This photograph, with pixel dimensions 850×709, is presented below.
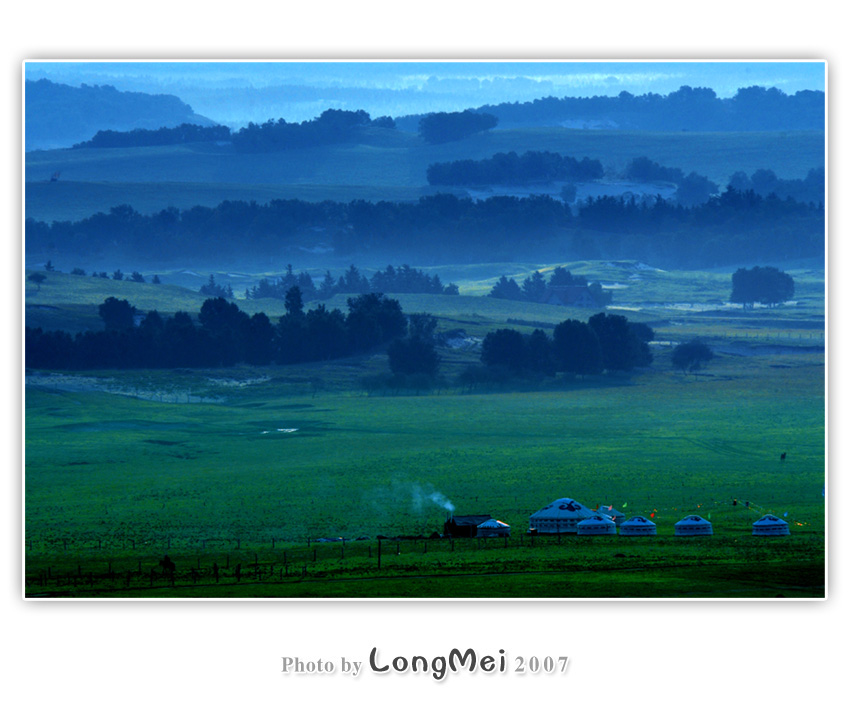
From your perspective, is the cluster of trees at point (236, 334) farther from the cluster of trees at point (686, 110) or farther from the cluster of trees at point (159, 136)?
the cluster of trees at point (686, 110)

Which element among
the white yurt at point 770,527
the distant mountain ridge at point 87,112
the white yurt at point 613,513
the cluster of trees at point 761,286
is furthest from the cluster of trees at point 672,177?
the distant mountain ridge at point 87,112

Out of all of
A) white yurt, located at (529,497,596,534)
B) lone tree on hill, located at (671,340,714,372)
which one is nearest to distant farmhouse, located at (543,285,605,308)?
lone tree on hill, located at (671,340,714,372)

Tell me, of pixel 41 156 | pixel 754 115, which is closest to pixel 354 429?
pixel 41 156

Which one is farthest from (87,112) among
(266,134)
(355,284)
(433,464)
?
(433,464)

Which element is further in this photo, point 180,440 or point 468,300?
point 468,300

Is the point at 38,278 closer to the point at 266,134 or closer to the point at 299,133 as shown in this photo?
the point at 266,134
